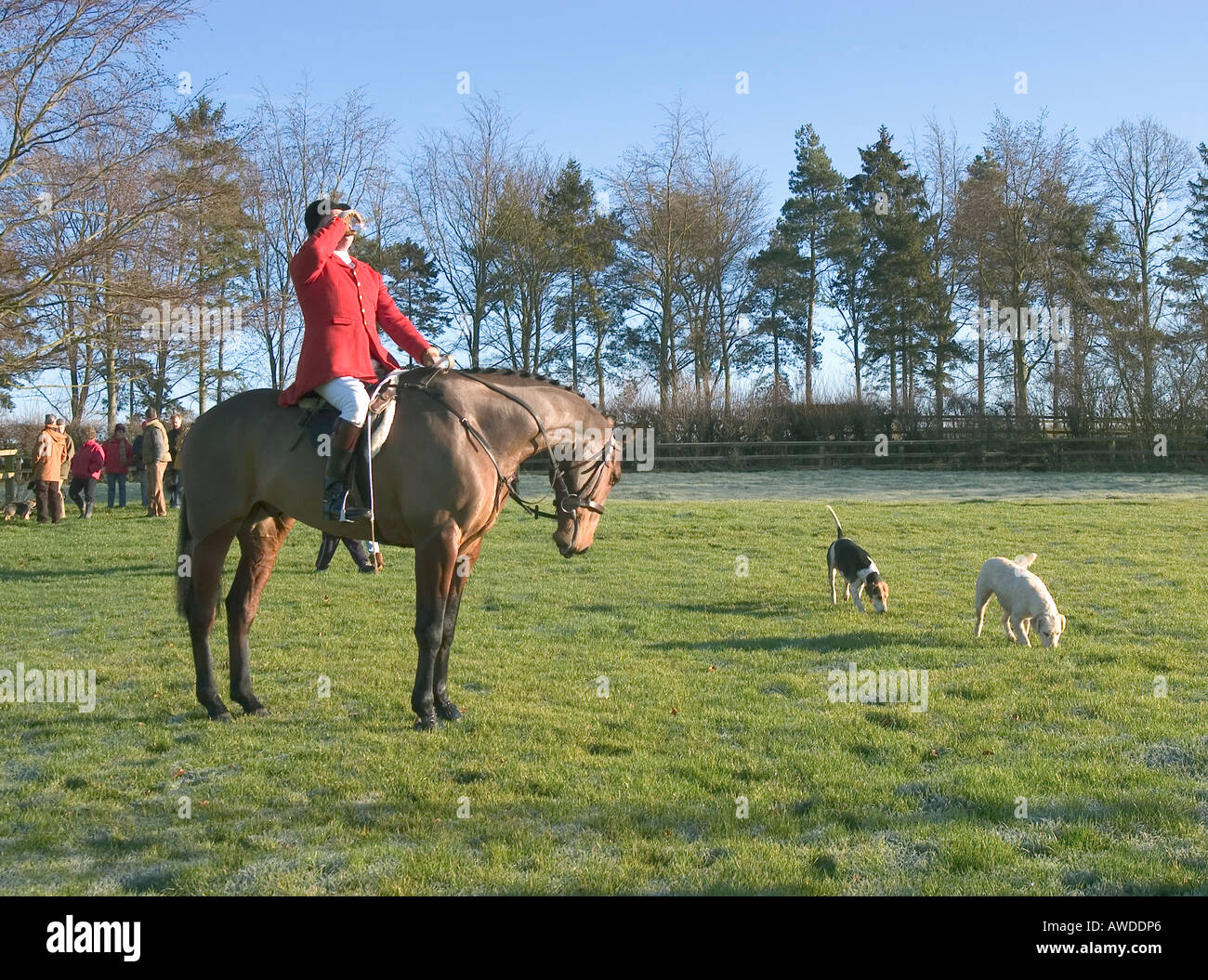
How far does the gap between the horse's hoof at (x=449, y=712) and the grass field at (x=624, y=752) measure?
180 millimetres

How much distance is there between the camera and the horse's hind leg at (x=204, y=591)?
20.5ft

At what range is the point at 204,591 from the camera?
21.0ft

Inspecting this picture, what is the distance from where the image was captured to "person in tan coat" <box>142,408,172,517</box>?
19562 mm

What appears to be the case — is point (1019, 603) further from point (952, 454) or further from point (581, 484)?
point (952, 454)

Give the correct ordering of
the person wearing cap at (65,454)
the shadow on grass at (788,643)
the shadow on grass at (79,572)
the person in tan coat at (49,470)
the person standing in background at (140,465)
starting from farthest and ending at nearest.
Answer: the person standing in background at (140,465) < the person wearing cap at (65,454) < the person in tan coat at (49,470) < the shadow on grass at (79,572) < the shadow on grass at (788,643)

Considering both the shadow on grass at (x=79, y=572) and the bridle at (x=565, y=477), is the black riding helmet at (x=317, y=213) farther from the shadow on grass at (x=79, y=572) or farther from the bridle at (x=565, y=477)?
the shadow on grass at (x=79, y=572)

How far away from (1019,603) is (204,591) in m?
6.02

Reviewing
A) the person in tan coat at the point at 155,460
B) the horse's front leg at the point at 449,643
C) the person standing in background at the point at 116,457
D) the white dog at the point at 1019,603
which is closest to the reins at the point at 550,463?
the horse's front leg at the point at 449,643

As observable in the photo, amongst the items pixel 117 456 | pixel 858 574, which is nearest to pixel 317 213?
pixel 858 574

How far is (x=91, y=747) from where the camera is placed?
5504 millimetres

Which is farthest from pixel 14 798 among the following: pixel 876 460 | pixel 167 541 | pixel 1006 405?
pixel 1006 405

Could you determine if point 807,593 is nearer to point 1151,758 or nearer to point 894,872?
point 1151,758
